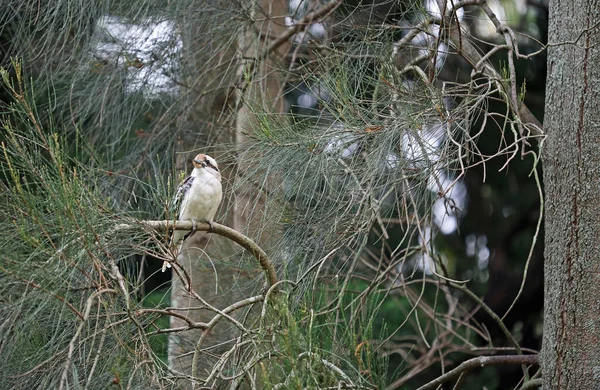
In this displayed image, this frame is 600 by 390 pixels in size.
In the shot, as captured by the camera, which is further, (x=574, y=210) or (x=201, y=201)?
(x=201, y=201)

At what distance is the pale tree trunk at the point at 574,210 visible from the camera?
181cm

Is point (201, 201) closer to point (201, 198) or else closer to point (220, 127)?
point (201, 198)

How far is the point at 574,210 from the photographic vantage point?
1.84 meters

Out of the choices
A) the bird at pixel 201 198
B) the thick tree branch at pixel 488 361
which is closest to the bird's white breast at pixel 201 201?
the bird at pixel 201 198

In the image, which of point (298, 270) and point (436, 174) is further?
point (298, 270)

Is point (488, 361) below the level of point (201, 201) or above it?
below

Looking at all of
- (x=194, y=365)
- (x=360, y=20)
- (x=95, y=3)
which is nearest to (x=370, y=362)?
(x=194, y=365)

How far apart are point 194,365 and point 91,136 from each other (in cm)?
157

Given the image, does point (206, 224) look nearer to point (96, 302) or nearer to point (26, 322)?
point (96, 302)

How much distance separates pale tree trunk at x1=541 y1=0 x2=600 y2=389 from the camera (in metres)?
1.81

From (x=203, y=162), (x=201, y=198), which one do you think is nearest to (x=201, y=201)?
(x=201, y=198)

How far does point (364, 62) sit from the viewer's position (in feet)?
6.74

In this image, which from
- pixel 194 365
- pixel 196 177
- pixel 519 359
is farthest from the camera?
pixel 196 177

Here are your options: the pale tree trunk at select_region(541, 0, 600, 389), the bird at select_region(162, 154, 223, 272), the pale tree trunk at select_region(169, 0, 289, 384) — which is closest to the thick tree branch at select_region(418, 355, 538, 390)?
the pale tree trunk at select_region(541, 0, 600, 389)
